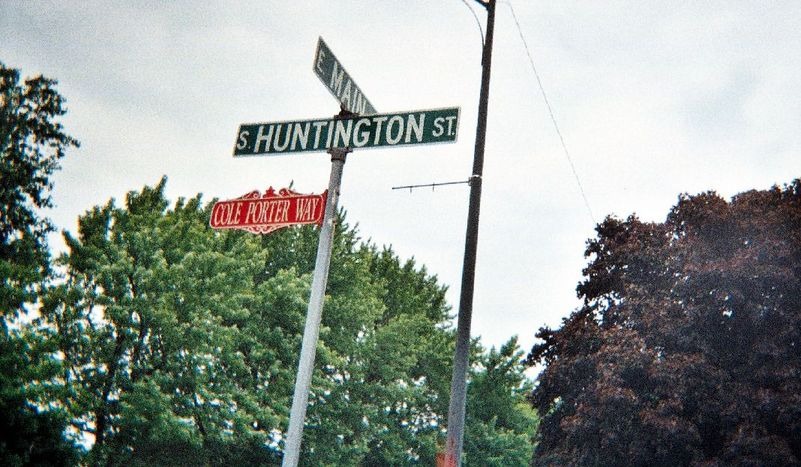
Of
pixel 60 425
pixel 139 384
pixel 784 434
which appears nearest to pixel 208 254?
pixel 139 384

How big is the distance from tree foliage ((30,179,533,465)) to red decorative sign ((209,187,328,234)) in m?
12.7

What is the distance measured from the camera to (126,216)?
1958 centimetres

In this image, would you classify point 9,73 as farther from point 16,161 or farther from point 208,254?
point 208,254

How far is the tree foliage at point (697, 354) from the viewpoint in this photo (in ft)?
48.0

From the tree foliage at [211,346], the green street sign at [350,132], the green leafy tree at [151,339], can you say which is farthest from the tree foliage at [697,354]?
the green street sign at [350,132]

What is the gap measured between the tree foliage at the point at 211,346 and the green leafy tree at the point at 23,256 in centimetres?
66

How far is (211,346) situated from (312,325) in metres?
14.9

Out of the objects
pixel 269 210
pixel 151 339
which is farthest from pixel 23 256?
pixel 269 210

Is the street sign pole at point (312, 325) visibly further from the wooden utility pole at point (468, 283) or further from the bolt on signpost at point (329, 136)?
the wooden utility pole at point (468, 283)

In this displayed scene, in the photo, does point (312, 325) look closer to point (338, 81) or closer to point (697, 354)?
point (338, 81)

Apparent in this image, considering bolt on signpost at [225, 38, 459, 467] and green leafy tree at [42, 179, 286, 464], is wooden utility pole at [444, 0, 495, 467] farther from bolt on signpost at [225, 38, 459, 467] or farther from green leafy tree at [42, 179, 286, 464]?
green leafy tree at [42, 179, 286, 464]

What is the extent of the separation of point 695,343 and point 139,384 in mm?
15584

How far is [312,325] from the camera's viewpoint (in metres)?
5.08

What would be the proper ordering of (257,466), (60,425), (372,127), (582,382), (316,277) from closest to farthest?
(316,277) → (372,127) → (60,425) → (582,382) → (257,466)
